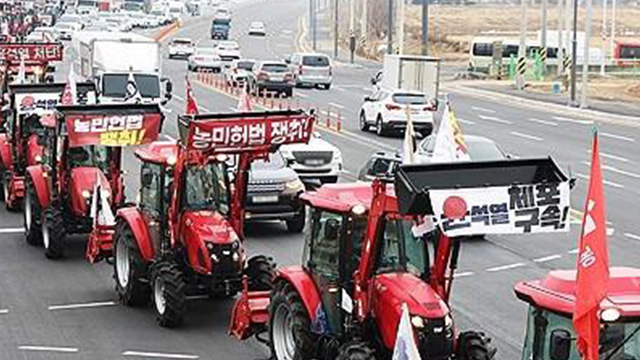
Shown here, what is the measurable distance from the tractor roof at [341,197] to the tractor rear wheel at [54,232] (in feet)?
28.1

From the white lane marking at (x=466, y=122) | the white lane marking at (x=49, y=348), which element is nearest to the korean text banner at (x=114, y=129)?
the white lane marking at (x=49, y=348)

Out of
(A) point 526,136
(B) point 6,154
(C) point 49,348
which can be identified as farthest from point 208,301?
(A) point 526,136

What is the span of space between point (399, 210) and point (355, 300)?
1.69m

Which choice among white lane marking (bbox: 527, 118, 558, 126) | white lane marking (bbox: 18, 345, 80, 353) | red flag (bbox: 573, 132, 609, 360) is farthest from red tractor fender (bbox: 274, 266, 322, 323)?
white lane marking (bbox: 527, 118, 558, 126)

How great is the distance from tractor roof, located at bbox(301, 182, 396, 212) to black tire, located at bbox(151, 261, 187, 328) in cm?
337

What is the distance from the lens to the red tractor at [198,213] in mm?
16109

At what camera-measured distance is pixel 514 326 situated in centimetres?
1748

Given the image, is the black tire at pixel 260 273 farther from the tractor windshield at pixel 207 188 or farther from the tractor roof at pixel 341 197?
the tractor roof at pixel 341 197

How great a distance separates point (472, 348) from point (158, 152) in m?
6.67

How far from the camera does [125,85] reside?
46.0 m

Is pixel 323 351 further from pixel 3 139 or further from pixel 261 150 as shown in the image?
pixel 3 139

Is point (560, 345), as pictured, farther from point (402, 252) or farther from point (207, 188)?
point (207, 188)

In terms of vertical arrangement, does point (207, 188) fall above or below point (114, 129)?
below

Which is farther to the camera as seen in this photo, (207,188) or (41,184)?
(41,184)
